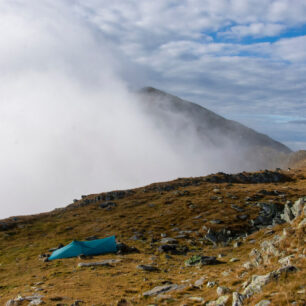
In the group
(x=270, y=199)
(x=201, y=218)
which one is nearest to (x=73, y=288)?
(x=201, y=218)

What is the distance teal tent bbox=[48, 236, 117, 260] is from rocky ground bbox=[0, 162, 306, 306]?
174 cm

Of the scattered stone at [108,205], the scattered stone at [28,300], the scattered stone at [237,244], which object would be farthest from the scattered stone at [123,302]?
the scattered stone at [108,205]

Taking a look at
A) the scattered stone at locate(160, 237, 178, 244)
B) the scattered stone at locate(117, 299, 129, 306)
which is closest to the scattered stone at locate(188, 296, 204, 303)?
the scattered stone at locate(117, 299, 129, 306)

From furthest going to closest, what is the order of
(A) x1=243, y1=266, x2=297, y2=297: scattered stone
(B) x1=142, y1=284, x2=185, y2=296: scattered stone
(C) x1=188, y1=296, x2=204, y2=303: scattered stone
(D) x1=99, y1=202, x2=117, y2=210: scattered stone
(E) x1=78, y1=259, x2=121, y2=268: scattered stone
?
(D) x1=99, y1=202, x2=117, y2=210: scattered stone, (E) x1=78, y1=259, x2=121, y2=268: scattered stone, (B) x1=142, y1=284, x2=185, y2=296: scattered stone, (C) x1=188, y1=296, x2=204, y2=303: scattered stone, (A) x1=243, y1=266, x2=297, y2=297: scattered stone

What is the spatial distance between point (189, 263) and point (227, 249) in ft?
35.4

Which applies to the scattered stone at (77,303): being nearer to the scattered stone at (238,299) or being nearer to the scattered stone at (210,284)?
the scattered stone at (210,284)

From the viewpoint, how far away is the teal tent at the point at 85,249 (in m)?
43.3

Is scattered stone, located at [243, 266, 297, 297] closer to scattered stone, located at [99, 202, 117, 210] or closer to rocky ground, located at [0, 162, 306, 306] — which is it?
rocky ground, located at [0, 162, 306, 306]

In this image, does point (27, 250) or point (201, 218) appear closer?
point (27, 250)

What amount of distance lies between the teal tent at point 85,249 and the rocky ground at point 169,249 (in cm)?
A: 174

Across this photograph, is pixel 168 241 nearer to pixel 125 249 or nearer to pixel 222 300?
pixel 125 249

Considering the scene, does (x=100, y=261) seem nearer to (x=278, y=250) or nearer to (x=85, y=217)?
(x=278, y=250)

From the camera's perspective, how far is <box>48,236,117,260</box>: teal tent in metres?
43.3

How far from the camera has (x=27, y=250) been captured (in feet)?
174
